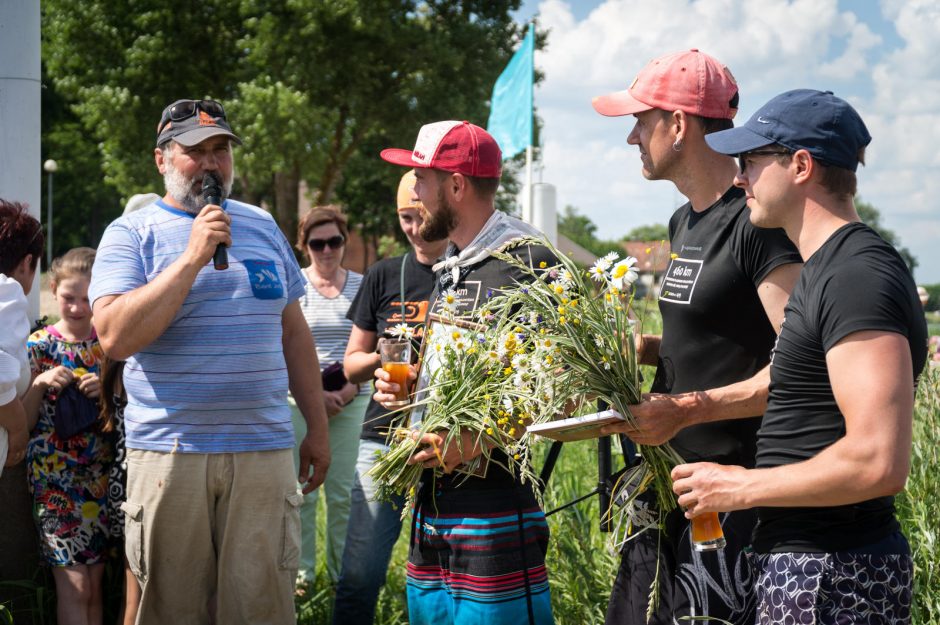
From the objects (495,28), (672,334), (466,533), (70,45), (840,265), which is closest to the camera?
(840,265)

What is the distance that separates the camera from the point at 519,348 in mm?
2686

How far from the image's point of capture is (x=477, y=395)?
2.82 metres

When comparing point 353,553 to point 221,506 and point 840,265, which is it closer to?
point 221,506

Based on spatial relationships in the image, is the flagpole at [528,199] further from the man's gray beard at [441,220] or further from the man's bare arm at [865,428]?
the man's bare arm at [865,428]

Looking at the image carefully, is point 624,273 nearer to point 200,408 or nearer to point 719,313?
point 719,313

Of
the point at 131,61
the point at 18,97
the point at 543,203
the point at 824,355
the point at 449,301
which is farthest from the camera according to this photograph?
the point at 131,61

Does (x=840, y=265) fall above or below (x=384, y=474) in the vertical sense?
above

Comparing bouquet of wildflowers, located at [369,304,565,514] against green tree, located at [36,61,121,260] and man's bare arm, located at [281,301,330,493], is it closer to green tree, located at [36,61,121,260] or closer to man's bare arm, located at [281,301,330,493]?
man's bare arm, located at [281,301,330,493]

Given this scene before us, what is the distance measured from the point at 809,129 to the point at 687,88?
0.69m

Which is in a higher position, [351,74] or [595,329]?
[351,74]

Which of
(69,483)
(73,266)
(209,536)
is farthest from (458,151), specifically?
(69,483)

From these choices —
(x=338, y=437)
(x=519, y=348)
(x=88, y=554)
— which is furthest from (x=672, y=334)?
(x=338, y=437)

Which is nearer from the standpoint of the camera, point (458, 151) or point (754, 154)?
point (754, 154)

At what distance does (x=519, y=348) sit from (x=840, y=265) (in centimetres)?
93
